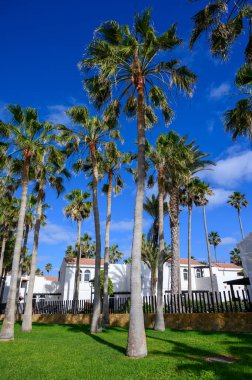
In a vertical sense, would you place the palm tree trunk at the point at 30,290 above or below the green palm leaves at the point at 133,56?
below

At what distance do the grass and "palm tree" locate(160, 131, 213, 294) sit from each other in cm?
1005

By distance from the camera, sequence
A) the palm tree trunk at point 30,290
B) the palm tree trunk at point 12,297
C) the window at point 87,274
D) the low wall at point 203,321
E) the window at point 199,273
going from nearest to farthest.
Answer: the low wall at point 203,321 < the palm tree trunk at point 12,297 < the palm tree trunk at point 30,290 < the window at point 87,274 < the window at point 199,273

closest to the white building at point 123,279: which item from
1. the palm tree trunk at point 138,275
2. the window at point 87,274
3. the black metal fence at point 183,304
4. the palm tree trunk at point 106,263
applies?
the window at point 87,274

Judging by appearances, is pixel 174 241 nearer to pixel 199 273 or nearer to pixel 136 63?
pixel 136 63

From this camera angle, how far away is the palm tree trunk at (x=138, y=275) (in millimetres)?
8844

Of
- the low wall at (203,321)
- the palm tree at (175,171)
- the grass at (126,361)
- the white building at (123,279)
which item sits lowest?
the grass at (126,361)

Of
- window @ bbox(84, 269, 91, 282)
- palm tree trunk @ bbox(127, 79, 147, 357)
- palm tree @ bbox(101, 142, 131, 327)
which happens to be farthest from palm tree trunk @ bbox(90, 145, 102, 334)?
window @ bbox(84, 269, 91, 282)

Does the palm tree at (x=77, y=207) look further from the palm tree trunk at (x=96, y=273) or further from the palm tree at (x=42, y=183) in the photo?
the palm tree trunk at (x=96, y=273)

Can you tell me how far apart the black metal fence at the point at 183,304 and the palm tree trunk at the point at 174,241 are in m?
2.11

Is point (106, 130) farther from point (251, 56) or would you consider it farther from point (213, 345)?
point (213, 345)

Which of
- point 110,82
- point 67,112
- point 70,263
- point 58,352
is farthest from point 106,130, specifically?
point 70,263

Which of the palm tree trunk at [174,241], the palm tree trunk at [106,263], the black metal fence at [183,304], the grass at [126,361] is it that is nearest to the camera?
the grass at [126,361]

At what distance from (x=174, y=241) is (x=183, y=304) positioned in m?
6.31

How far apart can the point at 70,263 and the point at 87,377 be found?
1406 inches
